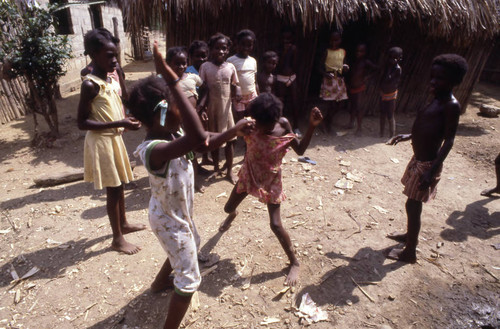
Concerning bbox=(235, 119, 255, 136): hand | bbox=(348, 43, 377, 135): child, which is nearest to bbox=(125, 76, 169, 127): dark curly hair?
bbox=(235, 119, 255, 136): hand

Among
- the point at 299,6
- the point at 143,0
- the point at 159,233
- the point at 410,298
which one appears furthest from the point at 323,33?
the point at 159,233

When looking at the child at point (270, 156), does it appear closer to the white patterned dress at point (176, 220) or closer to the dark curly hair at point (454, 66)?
the white patterned dress at point (176, 220)

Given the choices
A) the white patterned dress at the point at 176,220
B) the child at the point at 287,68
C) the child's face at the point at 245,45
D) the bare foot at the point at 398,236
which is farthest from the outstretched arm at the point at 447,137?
the child at the point at 287,68

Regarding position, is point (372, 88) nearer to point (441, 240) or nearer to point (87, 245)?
point (441, 240)

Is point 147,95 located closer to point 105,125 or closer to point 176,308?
point 105,125

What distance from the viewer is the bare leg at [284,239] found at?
246 centimetres

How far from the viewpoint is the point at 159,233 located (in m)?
1.79

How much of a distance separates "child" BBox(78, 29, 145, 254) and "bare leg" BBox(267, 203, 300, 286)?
1221mm

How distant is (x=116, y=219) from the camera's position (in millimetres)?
2738

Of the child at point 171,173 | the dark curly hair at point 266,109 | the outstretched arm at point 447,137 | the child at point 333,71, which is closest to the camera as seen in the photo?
the child at point 171,173

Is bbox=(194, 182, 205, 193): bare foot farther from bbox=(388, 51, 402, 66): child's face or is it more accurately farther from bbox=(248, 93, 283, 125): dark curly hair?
bbox=(388, 51, 402, 66): child's face

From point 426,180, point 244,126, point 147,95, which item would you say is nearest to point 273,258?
point 426,180

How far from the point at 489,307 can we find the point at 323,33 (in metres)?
6.01

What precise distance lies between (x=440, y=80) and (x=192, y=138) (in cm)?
199
